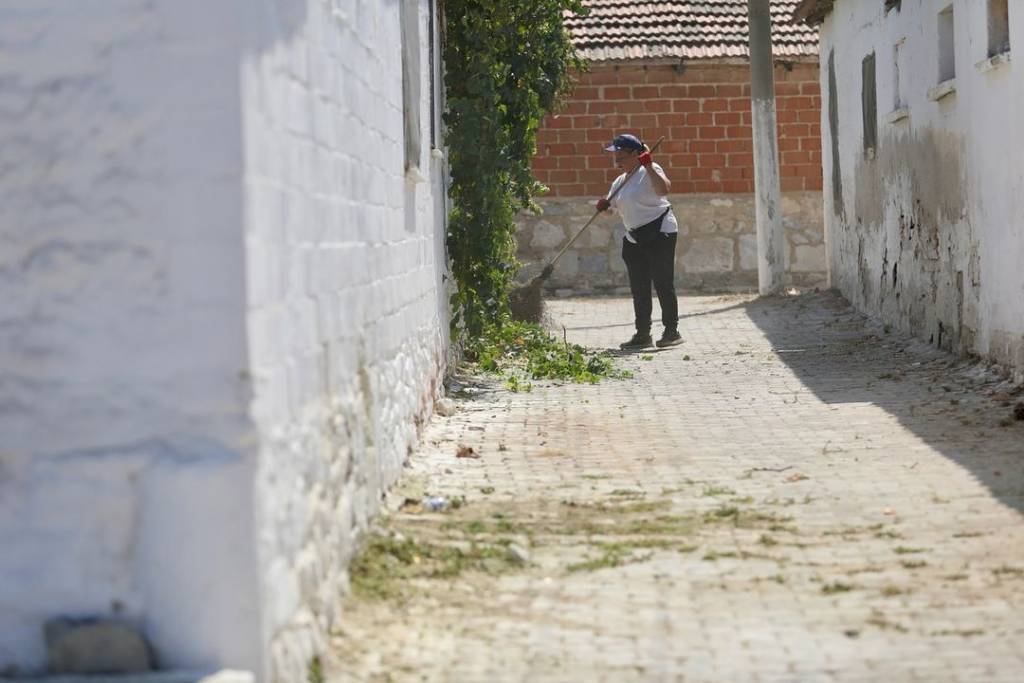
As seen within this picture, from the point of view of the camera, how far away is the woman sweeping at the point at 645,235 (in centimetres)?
1423

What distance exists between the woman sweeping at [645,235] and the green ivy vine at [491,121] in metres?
1.42

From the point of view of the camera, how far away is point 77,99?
4082mm

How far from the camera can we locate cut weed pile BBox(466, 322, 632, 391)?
40.2 feet

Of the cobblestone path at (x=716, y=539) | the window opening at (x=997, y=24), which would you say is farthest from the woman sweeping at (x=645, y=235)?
the window opening at (x=997, y=24)

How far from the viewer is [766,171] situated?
19.4 m

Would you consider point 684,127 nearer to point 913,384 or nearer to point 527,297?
point 527,297

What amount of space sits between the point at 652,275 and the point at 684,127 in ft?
23.4

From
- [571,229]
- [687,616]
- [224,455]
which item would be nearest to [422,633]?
[687,616]

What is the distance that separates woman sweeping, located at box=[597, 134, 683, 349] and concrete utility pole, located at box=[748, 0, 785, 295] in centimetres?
505

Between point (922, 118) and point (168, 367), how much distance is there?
33.4ft

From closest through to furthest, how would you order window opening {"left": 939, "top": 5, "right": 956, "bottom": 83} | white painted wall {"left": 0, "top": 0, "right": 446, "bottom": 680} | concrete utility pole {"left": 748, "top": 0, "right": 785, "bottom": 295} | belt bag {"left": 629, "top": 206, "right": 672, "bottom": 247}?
white painted wall {"left": 0, "top": 0, "right": 446, "bottom": 680} < window opening {"left": 939, "top": 5, "right": 956, "bottom": 83} < belt bag {"left": 629, "top": 206, "right": 672, "bottom": 247} < concrete utility pole {"left": 748, "top": 0, "right": 785, "bottom": 295}

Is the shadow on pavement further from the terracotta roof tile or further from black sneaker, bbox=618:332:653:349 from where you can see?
the terracotta roof tile

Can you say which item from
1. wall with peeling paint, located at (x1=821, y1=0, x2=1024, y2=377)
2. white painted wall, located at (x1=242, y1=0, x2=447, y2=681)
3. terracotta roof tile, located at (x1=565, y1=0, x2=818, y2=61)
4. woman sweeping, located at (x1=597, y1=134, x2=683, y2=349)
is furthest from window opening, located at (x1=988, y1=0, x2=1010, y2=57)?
terracotta roof tile, located at (x1=565, y1=0, x2=818, y2=61)

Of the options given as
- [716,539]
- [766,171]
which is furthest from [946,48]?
[716,539]
